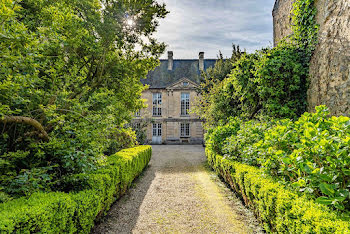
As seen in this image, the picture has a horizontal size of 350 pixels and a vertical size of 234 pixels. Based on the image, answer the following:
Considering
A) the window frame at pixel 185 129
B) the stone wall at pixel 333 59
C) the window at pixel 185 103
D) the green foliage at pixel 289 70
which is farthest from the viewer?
the window at pixel 185 103

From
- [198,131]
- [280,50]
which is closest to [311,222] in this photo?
[280,50]

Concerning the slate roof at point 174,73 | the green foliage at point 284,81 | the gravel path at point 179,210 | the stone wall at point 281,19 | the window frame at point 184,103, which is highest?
the slate roof at point 174,73

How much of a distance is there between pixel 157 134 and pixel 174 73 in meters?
8.56

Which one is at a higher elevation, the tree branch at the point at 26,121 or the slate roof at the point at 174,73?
the slate roof at the point at 174,73

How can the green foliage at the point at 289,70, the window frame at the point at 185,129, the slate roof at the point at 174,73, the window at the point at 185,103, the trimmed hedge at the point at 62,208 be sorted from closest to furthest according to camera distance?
the trimmed hedge at the point at 62,208, the green foliage at the point at 289,70, the window frame at the point at 185,129, the window at the point at 185,103, the slate roof at the point at 174,73

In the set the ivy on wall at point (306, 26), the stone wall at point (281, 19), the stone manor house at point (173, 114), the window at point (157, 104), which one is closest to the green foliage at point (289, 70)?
the ivy on wall at point (306, 26)

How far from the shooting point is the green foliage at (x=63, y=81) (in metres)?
3.01

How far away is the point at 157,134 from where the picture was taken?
1022 inches

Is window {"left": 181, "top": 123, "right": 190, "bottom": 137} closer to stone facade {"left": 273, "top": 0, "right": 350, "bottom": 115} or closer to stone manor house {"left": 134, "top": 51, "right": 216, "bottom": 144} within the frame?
stone manor house {"left": 134, "top": 51, "right": 216, "bottom": 144}

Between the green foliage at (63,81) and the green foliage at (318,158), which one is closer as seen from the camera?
the green foliage at (318,158)

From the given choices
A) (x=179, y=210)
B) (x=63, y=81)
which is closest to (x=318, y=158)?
(x=179, y=210)

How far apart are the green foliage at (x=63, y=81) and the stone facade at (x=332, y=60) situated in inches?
230

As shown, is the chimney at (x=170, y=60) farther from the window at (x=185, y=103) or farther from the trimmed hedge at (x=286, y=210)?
the trimmed hedge at (x=286, y=210)

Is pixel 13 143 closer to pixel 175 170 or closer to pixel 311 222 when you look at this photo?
pixel 311 222
